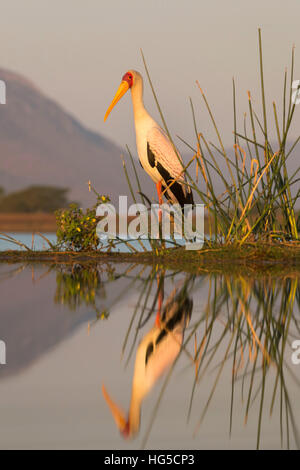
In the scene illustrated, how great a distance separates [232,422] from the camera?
165 centimetres

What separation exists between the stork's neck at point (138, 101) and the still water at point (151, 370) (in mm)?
3693

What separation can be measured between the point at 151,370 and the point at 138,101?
5.84 meters

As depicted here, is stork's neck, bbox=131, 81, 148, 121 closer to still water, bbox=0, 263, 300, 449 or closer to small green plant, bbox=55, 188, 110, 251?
small green plant, bbox=55, 188, 110, 251

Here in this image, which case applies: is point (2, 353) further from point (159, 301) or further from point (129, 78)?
point (129, 78)

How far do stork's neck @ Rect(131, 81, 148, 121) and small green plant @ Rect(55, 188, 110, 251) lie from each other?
3.13ft

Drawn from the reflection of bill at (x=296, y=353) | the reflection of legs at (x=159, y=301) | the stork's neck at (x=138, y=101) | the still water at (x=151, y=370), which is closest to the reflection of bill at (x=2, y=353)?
the still water at (x=151, y=370)

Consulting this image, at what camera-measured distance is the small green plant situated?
724 cm

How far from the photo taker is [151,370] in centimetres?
208

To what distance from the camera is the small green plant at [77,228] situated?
7.24 m

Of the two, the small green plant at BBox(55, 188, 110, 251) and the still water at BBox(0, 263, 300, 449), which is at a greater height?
the small green plant at BBox(55, 188, 110, 251)

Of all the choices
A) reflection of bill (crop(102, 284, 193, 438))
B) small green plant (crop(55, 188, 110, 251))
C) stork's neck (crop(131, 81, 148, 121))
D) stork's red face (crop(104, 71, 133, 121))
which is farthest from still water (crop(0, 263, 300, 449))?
stork's red face (crop(104, 71, 133, 121))

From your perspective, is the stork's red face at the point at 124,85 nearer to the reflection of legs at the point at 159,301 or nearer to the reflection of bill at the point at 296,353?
the reflection of legs at the point at 159,301

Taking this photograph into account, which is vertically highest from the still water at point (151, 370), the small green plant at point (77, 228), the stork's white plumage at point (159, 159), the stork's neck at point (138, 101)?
the stork's neck at point (138, 101)

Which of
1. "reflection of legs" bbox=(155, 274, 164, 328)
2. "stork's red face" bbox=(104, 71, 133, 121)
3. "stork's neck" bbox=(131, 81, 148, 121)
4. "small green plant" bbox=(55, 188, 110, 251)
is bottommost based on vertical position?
"reflection of legs" bbox=(155, 274, 164, 328)
